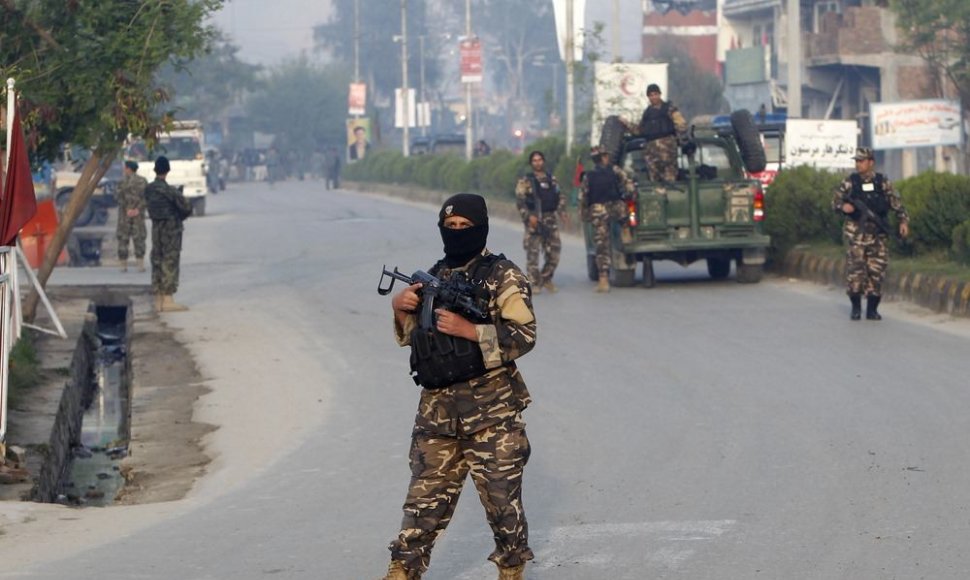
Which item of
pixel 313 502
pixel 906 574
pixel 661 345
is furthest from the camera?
pixel 661 345

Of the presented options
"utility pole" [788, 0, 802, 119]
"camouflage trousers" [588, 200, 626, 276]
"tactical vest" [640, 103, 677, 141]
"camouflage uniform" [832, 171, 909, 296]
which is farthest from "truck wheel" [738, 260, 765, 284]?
"utility pole" [788, 0, 802, 119]

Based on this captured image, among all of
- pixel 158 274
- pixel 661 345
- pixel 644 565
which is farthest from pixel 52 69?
pixel 644 565

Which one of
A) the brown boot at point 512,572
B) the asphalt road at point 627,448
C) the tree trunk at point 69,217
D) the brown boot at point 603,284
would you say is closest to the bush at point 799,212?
the asphalt road at point 627,448

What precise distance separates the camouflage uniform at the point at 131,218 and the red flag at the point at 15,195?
1419cm

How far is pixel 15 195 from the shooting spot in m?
10.2

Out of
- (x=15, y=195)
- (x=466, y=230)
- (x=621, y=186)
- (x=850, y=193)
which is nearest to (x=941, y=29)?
(x=621, y=186)

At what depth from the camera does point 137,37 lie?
49.6 feet

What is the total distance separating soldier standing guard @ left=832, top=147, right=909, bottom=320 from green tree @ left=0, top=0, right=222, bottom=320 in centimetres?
625

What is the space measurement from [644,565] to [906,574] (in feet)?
3.43

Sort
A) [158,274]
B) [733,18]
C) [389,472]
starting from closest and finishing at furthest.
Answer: [389,472], [158,274], [733,18]

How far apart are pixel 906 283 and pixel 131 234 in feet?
41.1

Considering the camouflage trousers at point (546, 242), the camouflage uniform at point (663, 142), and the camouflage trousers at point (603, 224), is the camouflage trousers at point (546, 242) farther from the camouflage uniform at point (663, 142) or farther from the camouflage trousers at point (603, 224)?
the camouflage uniform at point (663, 142)

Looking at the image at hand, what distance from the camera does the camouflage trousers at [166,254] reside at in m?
18.1

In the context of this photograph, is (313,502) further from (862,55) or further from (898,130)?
(862,55)
